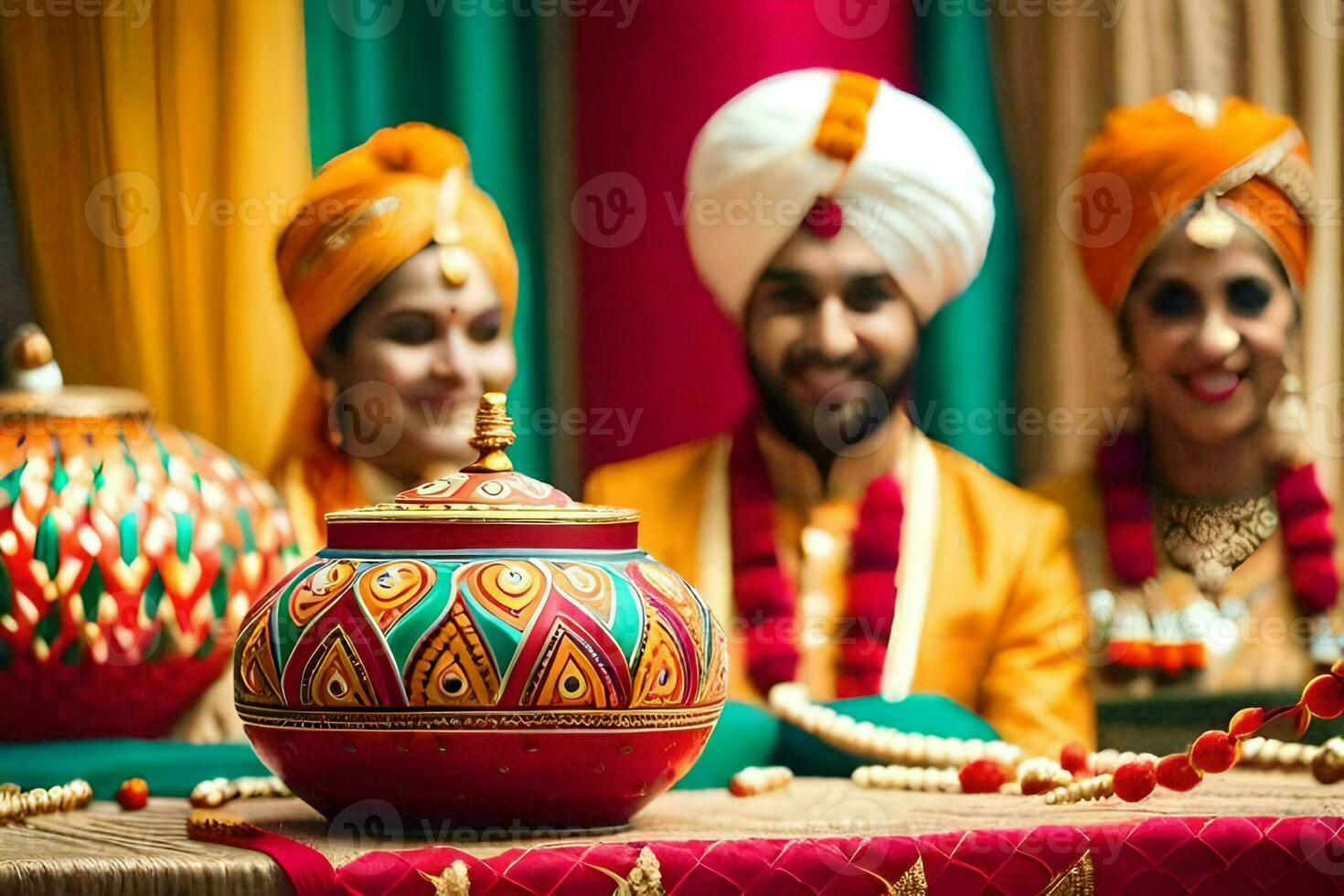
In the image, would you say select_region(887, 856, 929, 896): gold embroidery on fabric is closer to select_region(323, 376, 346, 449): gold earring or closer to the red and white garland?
the red and white garland

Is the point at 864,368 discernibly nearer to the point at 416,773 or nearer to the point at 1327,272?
the point at 1327,272

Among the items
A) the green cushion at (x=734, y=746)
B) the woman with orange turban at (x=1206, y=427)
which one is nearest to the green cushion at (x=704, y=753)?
the green cushion at (x=734, y=746)

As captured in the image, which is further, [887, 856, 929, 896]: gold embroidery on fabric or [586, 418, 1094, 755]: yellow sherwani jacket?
[586, 418, 1094, 755]: yellow sherwani jacket

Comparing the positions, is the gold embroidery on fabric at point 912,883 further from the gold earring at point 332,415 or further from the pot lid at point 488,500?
the gold earring at point 332,415

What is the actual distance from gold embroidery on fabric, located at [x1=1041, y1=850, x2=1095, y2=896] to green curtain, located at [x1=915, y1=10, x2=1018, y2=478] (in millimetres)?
776

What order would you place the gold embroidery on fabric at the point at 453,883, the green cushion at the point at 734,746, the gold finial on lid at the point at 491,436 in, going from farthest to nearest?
the green cushion at the point at 734,746 → the gold finial on lid at the point at 491,436 → the gold embroidery on fabric at the point at 453,883

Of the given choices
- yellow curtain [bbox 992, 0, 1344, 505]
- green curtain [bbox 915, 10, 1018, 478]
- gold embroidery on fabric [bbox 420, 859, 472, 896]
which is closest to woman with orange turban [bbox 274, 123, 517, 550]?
green curtain [bbox 915, 10, 1018, 478]

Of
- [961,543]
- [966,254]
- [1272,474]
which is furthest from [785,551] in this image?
[1272,474]

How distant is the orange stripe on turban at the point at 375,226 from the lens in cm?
215

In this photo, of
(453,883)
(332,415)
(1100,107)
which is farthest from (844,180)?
(453,883)

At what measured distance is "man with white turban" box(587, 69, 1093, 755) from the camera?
7.21 ft

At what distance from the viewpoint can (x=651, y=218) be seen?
2320 mm

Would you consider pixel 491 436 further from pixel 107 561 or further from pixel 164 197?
pixel 164 197

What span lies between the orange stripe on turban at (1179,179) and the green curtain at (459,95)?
645mm
